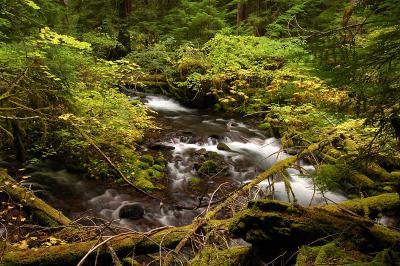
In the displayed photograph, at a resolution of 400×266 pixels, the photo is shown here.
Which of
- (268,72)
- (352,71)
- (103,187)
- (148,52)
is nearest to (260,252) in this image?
(352,71)

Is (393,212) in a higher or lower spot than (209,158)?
higher

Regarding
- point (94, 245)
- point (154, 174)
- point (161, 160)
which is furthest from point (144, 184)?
point (94, 245)

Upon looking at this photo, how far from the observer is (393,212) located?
4.59 m

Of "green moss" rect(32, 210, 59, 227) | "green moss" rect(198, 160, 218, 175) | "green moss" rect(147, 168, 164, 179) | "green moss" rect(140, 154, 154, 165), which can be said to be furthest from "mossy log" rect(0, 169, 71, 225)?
"green moss" rect(198, 160, 218, 175)

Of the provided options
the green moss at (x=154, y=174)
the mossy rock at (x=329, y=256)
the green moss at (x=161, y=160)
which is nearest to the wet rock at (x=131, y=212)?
the green moss at (x=154, y=174)

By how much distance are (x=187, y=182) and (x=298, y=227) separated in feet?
18.3

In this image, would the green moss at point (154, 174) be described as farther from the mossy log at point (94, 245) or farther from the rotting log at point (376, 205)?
the rotting log at point (376, 205)

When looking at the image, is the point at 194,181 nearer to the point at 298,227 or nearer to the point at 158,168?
the point at 158,168

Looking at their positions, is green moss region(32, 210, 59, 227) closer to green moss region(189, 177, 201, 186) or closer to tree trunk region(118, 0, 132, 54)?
green moss region(189, 177, 201, 186)

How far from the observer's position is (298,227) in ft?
10.7

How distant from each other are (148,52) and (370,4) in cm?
1329

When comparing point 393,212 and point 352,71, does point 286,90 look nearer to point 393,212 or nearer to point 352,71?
point 393,212

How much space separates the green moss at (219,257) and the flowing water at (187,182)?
1232mm

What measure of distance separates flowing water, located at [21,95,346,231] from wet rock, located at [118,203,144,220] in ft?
0.10
